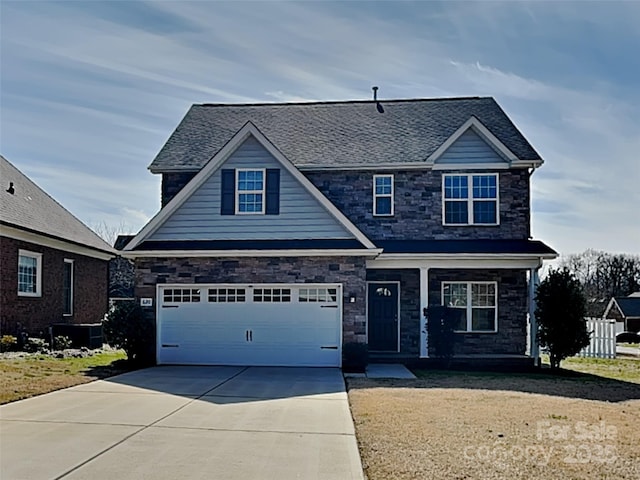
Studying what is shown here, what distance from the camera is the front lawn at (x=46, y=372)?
11.8 m

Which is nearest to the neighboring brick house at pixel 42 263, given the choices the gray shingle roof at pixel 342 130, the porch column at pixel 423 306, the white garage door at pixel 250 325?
the gray shingle roof at pixel 342 130

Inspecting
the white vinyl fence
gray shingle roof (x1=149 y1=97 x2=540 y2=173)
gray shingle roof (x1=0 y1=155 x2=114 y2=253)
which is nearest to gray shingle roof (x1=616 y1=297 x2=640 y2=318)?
the white vinyl fence

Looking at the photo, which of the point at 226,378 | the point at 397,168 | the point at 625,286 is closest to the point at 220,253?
the point at 226,378

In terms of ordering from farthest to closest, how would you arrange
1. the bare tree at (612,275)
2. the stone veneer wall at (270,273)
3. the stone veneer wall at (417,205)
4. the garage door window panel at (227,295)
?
the bare tree at (612,275), the stone veneer wall at (417,205), the garage door window panel at (227,295), the stone veneer wall at (270,273)

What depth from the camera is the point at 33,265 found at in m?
20.6

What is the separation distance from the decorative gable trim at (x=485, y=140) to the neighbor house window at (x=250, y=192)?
5.07 m

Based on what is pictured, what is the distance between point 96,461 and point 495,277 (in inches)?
578

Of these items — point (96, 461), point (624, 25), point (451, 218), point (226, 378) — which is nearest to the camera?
point (96, 461)

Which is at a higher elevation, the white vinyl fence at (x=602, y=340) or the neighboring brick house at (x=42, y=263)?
the neighboring brick house at (x=42, y=263)

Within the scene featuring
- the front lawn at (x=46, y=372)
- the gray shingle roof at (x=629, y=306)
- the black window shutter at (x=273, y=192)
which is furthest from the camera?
the gray shingle roof at (x=629, y=306)

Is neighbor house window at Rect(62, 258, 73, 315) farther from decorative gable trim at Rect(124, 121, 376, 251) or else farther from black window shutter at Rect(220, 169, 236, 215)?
black window shutter at Rect(220, 169, 236, 215)

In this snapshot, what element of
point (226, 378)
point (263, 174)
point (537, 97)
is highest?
point (537, 97)

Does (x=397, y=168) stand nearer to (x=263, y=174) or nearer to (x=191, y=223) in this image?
(x=263, y=174)

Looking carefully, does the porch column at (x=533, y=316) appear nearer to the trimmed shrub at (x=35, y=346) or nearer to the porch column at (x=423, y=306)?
the porch column at (x=423, y=306)
